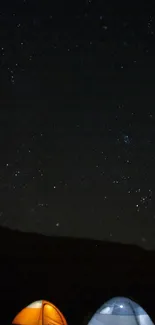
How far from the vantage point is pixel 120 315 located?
4141mm

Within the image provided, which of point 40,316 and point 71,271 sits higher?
point 40,316

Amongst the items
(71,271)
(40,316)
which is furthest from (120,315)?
(71,271)

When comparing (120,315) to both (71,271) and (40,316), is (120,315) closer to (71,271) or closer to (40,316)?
(40,316)

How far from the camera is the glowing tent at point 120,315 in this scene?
4.12m

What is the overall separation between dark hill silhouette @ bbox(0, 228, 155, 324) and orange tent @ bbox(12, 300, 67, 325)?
3.15 metres

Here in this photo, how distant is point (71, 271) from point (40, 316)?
5.44 meters

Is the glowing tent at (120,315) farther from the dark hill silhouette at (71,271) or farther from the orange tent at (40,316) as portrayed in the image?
the dark hill silhouette at (71,271)

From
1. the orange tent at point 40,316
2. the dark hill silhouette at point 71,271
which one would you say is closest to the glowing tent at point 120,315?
the orange tent at point 40,316

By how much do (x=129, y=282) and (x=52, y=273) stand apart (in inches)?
49.4

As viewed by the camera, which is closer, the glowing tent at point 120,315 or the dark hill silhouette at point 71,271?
the glowing tent at point 120,315

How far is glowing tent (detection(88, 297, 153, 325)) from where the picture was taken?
162 inches

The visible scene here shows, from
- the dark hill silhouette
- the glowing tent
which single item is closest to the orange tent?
the glowing tent

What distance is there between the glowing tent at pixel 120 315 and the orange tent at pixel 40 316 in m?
0.27

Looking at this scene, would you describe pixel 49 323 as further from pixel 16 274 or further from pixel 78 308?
pixel 16 274
